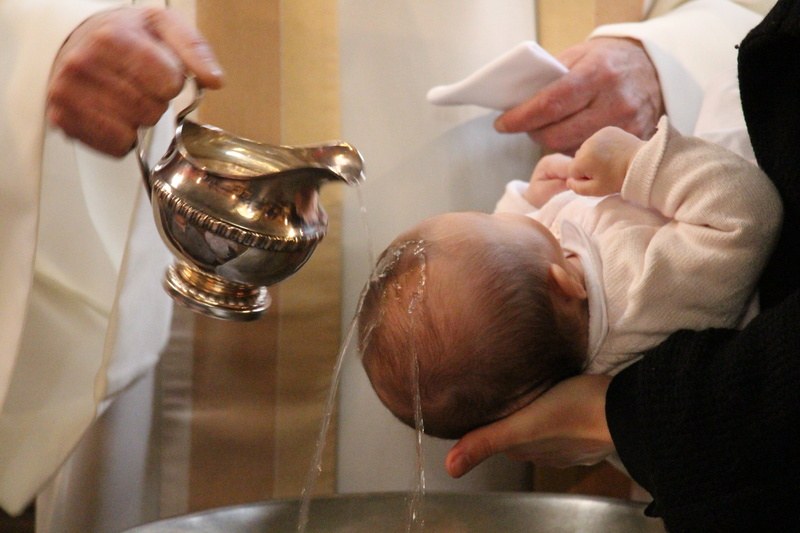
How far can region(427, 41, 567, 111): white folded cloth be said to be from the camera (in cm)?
112

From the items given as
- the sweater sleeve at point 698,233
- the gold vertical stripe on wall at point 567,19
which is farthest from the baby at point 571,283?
the gold vertical stripe on wall at point 567,19

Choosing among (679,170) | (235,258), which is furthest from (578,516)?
(235,258)

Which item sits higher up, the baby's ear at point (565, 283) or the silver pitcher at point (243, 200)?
the silver pitcher at point (243, 200)

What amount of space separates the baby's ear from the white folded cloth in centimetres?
27

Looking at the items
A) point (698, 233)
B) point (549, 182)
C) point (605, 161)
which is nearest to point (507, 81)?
point (549, 182)

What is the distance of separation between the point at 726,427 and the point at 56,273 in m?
0.78

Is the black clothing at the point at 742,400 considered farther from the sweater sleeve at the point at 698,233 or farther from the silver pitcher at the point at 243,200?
the silver pitcher at the point at 243,200

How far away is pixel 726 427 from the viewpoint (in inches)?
31.3

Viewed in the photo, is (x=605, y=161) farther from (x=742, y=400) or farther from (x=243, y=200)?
(x=243, y=200)

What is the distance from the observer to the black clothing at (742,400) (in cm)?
78

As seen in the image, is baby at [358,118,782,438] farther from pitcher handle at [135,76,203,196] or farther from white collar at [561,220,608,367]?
pitcher handle at [135,76,203,196]

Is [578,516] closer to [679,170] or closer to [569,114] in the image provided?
[679,170]

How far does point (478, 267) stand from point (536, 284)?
0.21 ft

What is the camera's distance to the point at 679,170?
0.93 metres
